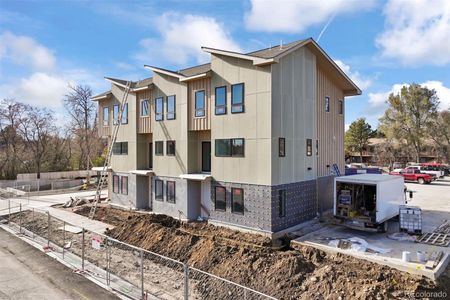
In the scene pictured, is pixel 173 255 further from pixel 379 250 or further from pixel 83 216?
pixel 83 216

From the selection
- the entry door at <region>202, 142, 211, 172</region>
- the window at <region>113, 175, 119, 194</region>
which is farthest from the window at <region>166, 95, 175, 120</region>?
the window at <region>113, 175, 119, 194</region>

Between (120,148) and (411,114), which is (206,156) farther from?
(411,114)

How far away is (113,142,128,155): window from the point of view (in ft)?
73.3

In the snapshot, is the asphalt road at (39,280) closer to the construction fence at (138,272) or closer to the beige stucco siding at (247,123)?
the construction fence at (138,272)

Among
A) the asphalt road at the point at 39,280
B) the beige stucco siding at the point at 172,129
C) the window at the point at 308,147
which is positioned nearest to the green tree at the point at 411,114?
the window at the point at 308,147

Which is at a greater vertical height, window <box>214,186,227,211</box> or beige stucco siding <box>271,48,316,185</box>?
beige stucco siding <box>271,48,316,185</box>

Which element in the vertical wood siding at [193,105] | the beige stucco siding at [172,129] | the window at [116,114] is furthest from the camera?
the window at [116,114]

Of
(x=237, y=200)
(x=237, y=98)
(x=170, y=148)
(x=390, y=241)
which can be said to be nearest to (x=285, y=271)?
(x=237, y=200)

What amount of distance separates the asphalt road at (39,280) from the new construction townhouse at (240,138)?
7.51 metres

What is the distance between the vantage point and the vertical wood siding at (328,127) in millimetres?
18672

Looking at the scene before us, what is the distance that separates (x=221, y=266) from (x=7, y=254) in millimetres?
9231

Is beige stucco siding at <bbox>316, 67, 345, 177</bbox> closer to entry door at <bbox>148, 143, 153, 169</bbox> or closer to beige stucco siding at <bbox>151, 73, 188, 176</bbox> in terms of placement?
beige stucco siding at <bbox>151, 73, 188, 176</bbox>

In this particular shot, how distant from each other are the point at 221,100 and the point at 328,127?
7.92 meters

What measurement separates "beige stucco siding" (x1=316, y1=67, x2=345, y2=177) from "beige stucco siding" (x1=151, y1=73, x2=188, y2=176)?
815 centimetres
